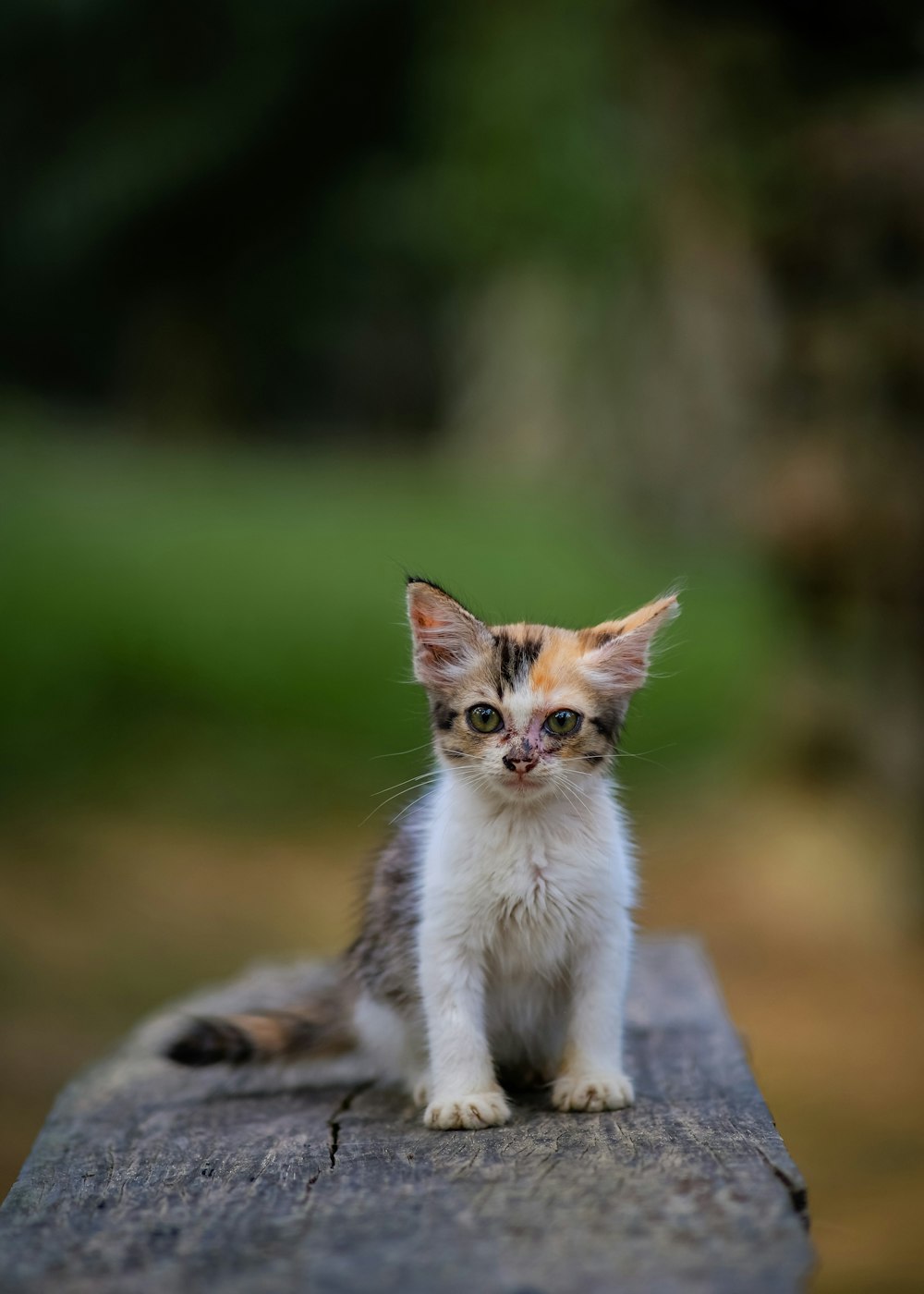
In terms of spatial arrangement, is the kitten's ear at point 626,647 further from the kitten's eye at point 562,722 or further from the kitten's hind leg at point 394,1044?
the kitten's hind leg at point 394,1044

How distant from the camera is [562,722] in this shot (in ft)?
9.09

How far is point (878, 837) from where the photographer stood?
23.5 ft

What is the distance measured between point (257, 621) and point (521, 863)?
29.3 ft

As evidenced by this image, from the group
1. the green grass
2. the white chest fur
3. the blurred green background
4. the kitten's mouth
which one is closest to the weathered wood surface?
the white chest fur

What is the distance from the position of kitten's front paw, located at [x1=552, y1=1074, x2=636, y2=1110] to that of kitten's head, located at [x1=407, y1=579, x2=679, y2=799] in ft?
1.77

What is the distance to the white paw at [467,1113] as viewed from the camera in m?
2.62

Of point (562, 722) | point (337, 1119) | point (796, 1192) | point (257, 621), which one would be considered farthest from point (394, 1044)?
point (257, 621)

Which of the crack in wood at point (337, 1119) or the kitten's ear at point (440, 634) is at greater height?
the kitten's ear at point (440, 634)

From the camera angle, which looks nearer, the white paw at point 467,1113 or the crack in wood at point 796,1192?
the crack in wood at point 796,1192

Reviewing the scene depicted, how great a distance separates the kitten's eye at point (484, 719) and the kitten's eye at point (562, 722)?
0.30 feet

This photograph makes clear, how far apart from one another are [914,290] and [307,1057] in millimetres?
4691

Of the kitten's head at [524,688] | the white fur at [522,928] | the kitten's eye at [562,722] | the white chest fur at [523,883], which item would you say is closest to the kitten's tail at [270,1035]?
the white fur at [522,928]

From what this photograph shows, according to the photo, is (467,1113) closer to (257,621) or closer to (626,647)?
(626,647)

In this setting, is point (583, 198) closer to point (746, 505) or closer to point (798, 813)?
point (746, 505)
